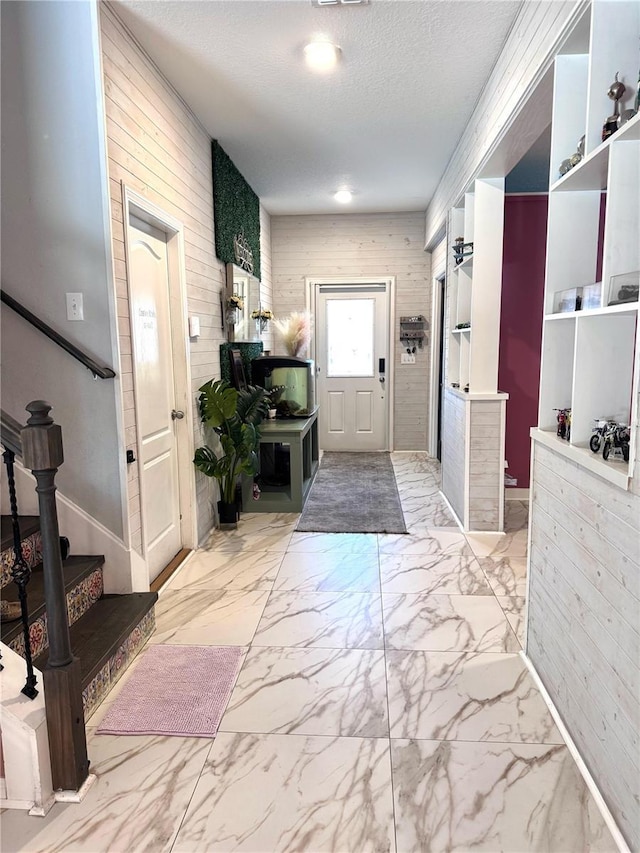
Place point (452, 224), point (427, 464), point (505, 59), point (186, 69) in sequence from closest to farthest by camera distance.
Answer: point (505, 59), point (186, 69), point (452, 224), point (427, 464)

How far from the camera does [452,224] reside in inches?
169

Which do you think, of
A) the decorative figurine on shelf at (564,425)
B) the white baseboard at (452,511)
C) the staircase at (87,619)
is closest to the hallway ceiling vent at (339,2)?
the decorative figurine on shelf at (564,425)

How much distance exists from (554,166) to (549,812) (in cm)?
213

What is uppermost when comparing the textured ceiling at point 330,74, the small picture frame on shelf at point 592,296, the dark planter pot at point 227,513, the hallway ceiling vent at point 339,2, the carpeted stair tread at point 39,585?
the textured ceiling at point 330,74

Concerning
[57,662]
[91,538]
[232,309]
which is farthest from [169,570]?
[232,309]

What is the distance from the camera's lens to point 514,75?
2461 millimetres

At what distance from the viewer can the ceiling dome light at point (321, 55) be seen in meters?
2.59

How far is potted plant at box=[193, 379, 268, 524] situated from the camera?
138 inches

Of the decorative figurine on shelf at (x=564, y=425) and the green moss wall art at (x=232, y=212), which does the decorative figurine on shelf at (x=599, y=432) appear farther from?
the green moss wall art at (x=232, y=212)

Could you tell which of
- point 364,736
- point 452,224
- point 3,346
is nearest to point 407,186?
point 452,224

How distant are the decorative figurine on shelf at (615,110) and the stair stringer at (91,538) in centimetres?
245

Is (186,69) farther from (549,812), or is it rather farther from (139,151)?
(549,812)

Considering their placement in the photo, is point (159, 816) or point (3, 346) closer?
point (159, 816)

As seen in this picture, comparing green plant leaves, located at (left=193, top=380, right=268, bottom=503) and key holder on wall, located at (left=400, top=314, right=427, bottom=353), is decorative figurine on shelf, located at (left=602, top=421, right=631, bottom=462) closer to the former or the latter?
green plant leaves, located at (left=193, top=380, right=268, bottom=503)
